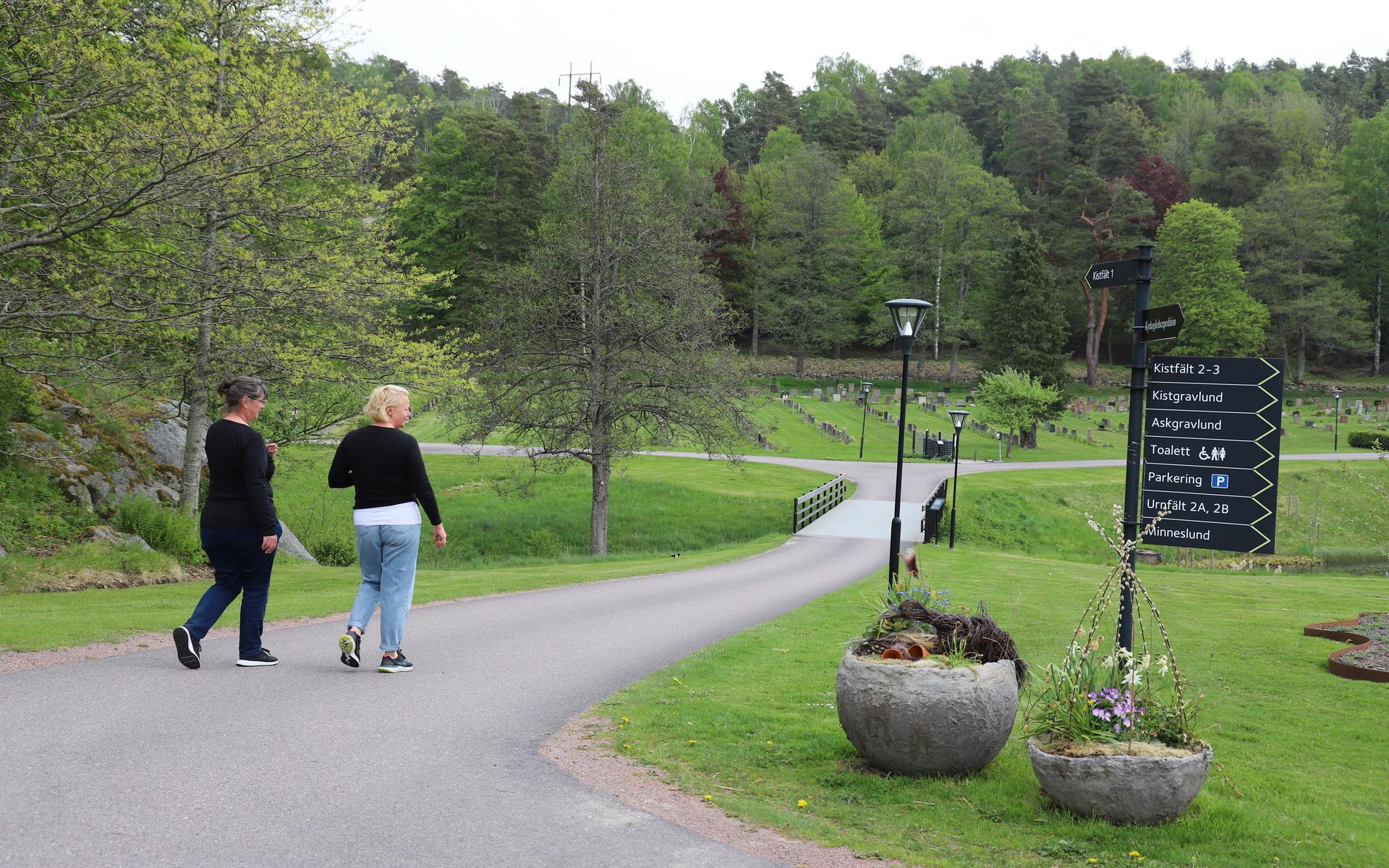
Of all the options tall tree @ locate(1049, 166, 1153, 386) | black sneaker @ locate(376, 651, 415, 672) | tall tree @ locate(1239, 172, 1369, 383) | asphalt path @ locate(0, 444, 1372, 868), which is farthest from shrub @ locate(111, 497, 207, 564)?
tall tree @ locate(1239, 172, 1369, 383)

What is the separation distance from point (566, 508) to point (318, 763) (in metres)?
28.6

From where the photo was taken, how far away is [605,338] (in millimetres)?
27156

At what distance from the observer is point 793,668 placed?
31.2 ft

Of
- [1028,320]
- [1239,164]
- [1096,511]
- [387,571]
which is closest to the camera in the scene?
[387,571]

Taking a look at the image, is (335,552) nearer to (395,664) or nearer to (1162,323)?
(395,664)

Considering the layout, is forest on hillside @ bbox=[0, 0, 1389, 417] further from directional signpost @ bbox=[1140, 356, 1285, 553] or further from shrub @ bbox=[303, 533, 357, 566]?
directional signpost @ bbox=[1140, 356, 1285, 553]

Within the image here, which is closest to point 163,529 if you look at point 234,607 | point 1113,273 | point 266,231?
point 266,231

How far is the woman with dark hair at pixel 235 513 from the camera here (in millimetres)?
7316

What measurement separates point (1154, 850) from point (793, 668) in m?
4.85

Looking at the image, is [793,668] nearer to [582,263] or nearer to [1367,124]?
[582,263]

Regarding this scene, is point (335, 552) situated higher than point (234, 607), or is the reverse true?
point (234, 607)

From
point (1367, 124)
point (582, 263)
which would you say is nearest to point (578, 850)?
point (582, 263)

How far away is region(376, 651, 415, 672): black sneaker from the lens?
788 centimetres

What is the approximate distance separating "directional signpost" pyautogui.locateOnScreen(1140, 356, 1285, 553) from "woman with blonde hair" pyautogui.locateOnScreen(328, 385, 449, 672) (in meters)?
5.77
